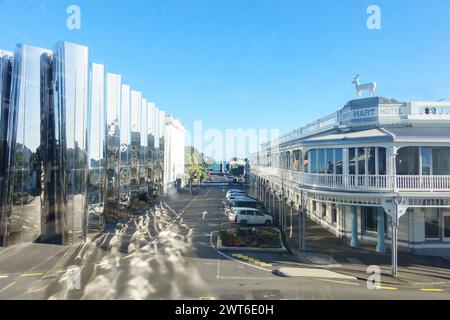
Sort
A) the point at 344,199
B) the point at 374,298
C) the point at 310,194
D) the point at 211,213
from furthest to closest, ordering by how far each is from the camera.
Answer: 1. the point at 211,213
2. the point at 310,194
3. the point at 344,199
4. the point at 374,298

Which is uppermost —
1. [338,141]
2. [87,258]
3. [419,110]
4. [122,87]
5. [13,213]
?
[122,87]

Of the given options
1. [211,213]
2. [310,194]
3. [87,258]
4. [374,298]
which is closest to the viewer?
[374,298]

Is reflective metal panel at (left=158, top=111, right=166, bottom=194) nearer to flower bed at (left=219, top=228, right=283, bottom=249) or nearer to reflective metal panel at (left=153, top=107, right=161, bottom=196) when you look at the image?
reflective metal panel at (left=153, top=107, right=161, bottom=196)

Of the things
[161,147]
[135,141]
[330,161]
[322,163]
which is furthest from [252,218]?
[161,147]

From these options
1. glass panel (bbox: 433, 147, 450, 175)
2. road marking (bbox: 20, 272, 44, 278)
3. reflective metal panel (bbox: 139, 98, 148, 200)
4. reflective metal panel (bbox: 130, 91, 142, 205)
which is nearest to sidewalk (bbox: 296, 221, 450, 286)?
glass panel (bbox: 433, 147, 450, 175)

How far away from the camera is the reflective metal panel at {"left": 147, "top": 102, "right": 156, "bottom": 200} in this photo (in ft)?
135

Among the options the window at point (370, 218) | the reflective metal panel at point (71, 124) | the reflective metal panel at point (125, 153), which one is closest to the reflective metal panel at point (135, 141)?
the reflective metal panel at point (125, 153)

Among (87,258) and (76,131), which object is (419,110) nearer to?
(87,258)

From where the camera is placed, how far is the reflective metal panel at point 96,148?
74.4 ft

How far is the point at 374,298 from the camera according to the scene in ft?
34.2

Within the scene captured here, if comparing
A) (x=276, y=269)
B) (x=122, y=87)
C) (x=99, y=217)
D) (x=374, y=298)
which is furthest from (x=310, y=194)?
(x=122, y=87)

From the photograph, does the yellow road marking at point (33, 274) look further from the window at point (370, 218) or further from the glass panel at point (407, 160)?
the glass panel at point (407, 160)

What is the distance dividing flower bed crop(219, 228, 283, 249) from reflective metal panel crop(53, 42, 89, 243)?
28.8ft

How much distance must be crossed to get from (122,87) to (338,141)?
2173 centimetres
